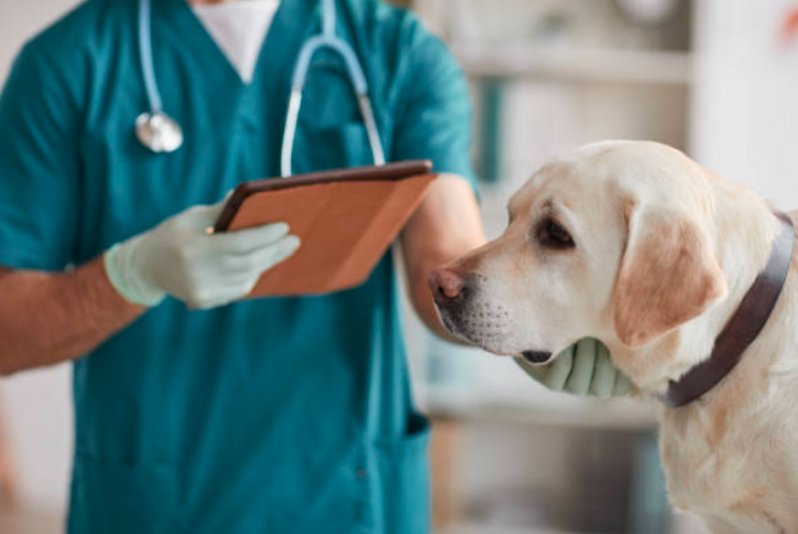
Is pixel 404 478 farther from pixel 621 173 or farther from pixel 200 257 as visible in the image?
pixel 621 173

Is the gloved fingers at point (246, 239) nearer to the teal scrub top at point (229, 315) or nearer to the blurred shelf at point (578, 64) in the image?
the teal scrub top at point (229, 315)

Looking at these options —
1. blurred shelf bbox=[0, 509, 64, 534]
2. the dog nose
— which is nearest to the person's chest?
the dog nose

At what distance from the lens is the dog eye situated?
78 centimetres

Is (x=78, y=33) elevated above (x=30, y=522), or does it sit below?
above

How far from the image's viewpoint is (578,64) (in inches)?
90.4

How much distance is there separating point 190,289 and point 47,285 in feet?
0.69

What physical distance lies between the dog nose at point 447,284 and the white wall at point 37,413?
2026 mm

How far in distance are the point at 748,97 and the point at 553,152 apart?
20.9 inches

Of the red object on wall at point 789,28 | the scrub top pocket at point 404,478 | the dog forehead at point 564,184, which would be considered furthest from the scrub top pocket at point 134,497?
the red object on wall at point 789,28

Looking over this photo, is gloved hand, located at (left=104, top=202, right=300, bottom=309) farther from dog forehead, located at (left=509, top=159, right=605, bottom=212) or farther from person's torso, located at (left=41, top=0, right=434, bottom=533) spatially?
dog forehead, located at (left=509, top=159, right=605, bottom=212)

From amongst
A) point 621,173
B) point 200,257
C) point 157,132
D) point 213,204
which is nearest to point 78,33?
point 157,132

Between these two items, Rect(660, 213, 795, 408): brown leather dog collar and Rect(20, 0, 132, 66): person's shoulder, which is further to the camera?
Rect(20, 0, 132, 66): person's shoulder

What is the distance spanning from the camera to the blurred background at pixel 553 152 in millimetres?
2283

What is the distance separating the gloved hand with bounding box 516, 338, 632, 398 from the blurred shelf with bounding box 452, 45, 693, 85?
160 centimetres
